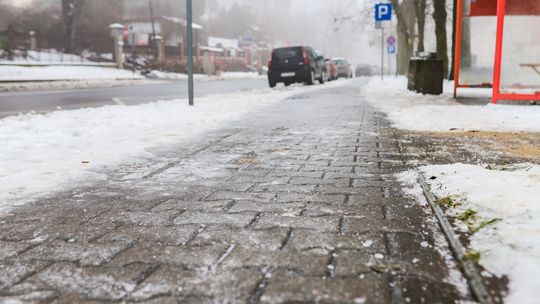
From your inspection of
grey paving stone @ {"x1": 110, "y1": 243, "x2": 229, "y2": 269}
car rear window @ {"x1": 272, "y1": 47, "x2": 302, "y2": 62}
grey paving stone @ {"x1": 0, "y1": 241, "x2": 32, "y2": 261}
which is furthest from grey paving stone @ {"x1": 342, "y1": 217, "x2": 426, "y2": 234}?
car rear window @ {"x1": 272, "y1": 47, "x2": 302, "y2": 62}

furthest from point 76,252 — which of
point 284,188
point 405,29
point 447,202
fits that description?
point 405,29

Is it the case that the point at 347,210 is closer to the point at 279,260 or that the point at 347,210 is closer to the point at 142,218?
the point at 279,260

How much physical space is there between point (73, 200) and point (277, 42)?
9867cm

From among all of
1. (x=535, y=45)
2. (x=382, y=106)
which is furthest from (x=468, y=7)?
(x=382, y=106)

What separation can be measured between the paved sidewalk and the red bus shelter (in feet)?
20.3

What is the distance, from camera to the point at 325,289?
79.3 inches

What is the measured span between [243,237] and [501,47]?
865 centimetres

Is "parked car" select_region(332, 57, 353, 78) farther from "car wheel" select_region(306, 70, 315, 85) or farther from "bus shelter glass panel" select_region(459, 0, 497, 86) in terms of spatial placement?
"bus shelter glass panel" select_region(459, 0, 497, 86)

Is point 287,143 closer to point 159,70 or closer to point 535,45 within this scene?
point 535,45

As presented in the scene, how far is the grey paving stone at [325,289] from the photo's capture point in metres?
1.93

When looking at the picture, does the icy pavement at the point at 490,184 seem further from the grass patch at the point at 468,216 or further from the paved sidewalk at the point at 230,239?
the paved sidewalk at the point at 230,239

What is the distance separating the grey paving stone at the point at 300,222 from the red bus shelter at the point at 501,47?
316 inches

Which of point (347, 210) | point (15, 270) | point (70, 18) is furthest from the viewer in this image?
point (70, 18)

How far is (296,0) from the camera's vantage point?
12206 cm
